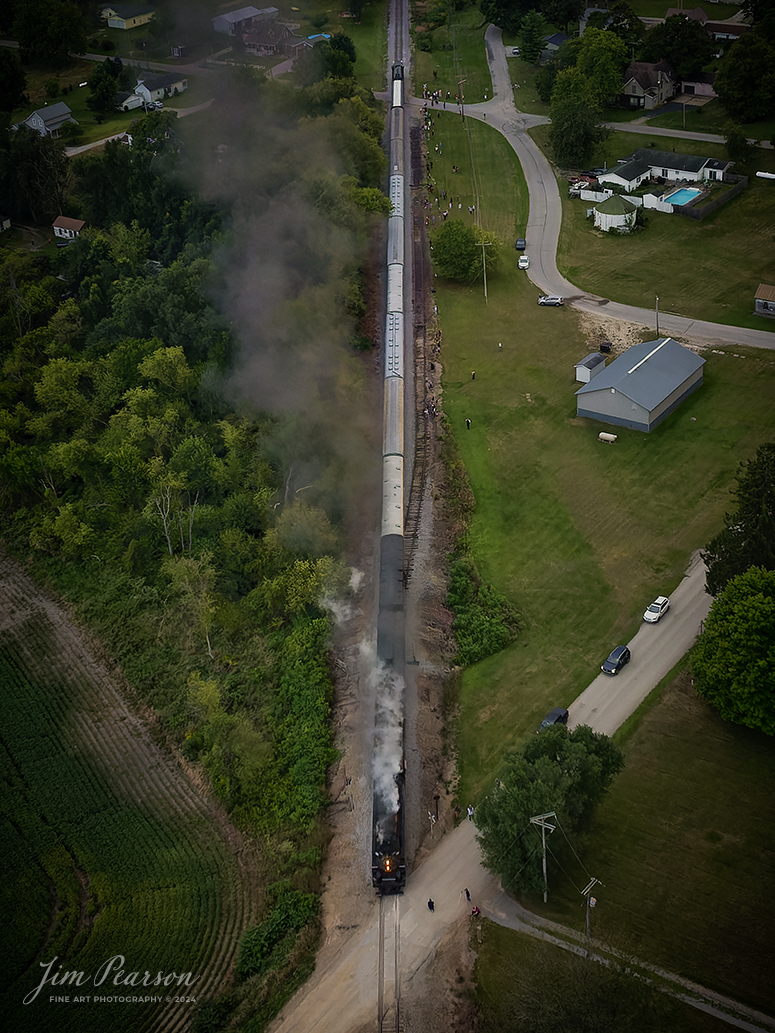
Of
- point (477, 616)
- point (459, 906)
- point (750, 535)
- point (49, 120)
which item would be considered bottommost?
point (477, 616)

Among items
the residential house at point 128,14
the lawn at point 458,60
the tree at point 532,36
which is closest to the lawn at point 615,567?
the lawn at point 458,60

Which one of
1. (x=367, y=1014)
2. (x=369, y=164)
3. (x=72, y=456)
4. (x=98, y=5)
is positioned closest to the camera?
(x=367, y=1014)

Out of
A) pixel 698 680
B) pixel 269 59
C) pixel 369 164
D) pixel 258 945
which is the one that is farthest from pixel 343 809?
pixel 269 59

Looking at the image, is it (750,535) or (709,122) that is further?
(709,122)

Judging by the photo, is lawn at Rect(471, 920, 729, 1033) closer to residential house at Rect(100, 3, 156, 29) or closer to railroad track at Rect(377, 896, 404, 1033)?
railroad track at Rect(377, 896, 404, 1033)

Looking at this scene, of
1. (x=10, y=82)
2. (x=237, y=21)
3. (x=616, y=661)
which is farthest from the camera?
(x=10, y=82)

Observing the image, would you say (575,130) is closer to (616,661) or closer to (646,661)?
(646,661)

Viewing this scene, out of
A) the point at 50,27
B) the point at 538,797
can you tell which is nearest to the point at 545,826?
the point at 538,797

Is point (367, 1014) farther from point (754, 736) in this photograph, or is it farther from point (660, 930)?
point (754, 736)
